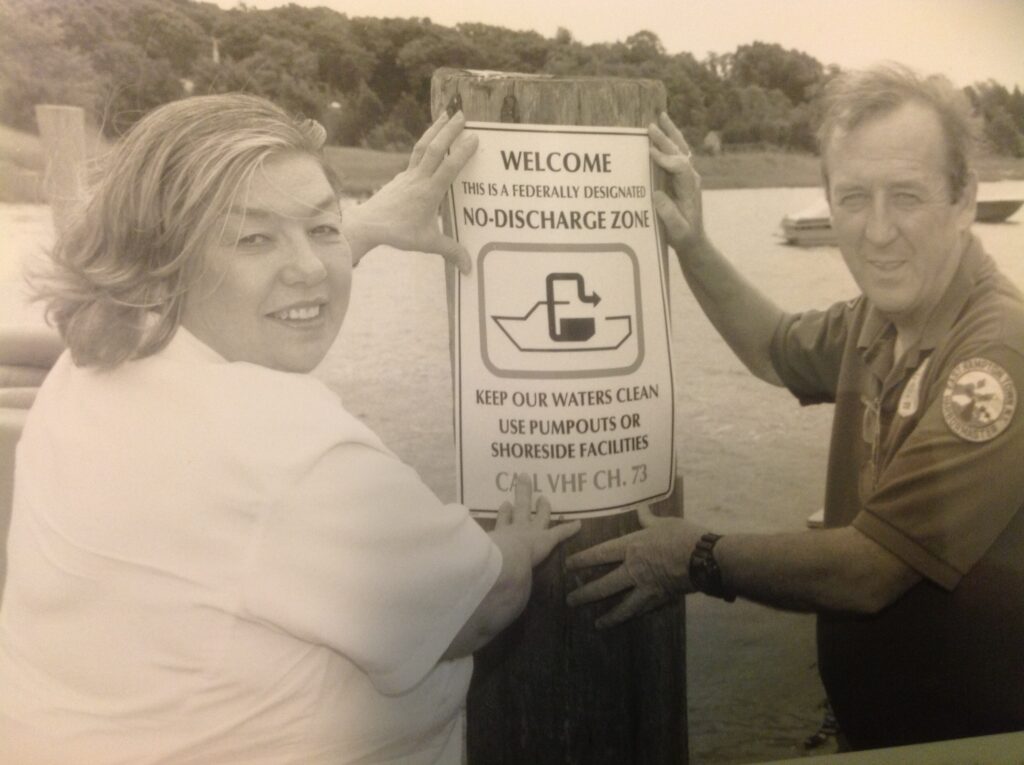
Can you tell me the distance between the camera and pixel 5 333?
1684 mm

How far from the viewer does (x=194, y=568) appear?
162 centimetres

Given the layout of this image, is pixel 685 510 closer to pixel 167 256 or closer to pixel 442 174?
pixel 442 174

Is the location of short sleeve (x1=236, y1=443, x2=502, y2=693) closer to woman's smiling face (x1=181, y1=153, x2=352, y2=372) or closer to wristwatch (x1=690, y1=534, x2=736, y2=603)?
woman's smiling face (x1=181, y1=153, x2=352, y2=372)

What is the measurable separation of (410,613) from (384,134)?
84 centimetres

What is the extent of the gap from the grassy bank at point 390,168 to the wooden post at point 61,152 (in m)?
0.02

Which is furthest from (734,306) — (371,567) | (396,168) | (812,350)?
(371,567)

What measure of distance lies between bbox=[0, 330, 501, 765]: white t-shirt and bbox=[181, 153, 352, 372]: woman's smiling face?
4cm

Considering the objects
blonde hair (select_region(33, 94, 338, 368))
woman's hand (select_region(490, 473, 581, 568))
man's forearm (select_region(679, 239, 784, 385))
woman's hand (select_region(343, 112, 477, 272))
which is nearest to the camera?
blonde hair (select_region(33, 94, 338, 368))

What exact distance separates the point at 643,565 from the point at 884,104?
107 centimetres

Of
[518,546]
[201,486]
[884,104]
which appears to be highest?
[884,104]

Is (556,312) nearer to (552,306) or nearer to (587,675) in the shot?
(552,306)

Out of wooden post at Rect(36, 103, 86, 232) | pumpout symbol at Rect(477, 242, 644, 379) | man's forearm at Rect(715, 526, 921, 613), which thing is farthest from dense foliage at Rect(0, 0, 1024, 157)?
man's forearm at Rect(715, 526, 921, 613)

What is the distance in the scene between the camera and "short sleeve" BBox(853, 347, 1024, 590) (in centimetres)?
204

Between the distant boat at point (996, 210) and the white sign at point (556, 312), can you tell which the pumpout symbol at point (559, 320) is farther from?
the distant boat at point (996, 210)
